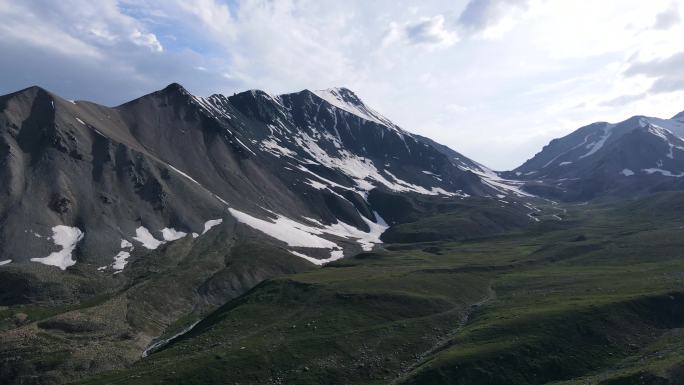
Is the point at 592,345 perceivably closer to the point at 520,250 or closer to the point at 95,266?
the point at 520,250

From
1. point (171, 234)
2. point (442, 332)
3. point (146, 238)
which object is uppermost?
point (171, 234)

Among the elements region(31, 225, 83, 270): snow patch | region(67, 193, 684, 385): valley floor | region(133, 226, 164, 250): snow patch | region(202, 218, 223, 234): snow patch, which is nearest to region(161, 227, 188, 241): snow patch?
region(133, 226, 164, 250): snow patch

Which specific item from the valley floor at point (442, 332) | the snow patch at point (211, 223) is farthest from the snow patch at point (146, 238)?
the valley floor at point (442, 332)

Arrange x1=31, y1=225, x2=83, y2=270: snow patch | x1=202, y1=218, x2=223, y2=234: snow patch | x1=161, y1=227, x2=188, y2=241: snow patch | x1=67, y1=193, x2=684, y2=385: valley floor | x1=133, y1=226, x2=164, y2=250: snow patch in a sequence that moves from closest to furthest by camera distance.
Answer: x1=67, y1=193, x2=684, y2=385: valley floor → x1=31, y1=225, x2=83, y2=270: snow patch → x1=133, y1=226, x2=164, y2=250: snow patch → x1=161, y1=227, x2=188, y2=241: snow patch → x1=202, y1=218, x2=223, y2=234: snow patch

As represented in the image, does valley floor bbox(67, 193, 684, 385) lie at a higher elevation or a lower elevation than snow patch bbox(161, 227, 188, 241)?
lower

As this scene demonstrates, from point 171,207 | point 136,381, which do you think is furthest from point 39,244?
point 136,381

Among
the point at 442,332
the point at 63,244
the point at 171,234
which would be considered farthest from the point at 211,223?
the point at 442,332

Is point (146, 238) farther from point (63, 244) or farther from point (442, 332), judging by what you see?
point (442, 332)

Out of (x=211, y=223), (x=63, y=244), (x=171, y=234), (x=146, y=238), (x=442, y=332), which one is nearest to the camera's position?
(x=442, y=332)

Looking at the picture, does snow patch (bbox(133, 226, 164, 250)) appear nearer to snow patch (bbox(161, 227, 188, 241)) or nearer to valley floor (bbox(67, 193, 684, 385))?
snow patch (bbox(161, 227, 188, 241))
